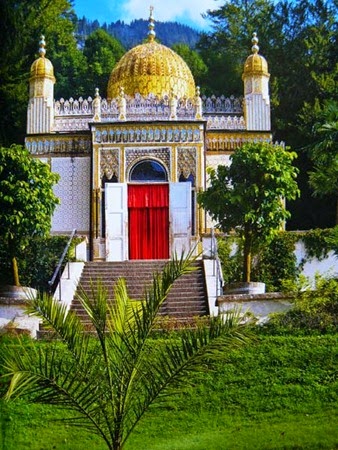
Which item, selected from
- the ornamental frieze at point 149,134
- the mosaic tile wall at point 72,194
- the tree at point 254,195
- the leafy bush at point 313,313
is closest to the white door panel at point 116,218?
the mosaic tile wall at point 72,194

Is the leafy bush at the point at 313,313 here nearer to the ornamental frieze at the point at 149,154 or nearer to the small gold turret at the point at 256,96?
the ornamental frieze at the point at 149,154

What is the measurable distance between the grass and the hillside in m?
16.8

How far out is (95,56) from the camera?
100 ft

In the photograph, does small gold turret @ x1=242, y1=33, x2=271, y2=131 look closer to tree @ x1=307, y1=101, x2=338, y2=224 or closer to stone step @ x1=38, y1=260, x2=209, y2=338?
stone step @ x1=38, y1=260, x2=209, y2=338

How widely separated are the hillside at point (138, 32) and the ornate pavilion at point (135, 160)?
18.4ft

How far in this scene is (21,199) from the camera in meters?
15.5

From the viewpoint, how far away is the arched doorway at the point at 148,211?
21.2 meters

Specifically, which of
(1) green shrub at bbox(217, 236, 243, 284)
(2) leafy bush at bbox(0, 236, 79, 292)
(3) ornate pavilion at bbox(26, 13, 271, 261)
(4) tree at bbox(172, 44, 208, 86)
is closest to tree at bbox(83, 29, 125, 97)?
(4) tree at bbox(172, 44, 208, 86)

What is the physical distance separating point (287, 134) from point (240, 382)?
50.2ft

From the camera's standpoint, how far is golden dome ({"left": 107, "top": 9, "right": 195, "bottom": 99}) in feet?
76.8

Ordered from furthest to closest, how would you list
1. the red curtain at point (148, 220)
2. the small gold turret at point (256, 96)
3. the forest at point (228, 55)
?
the forest at point (228, 55) < the small gold turret at point (256, 96) < the red curtain at point (148, 220)

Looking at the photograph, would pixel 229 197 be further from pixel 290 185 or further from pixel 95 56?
pixel 95 56

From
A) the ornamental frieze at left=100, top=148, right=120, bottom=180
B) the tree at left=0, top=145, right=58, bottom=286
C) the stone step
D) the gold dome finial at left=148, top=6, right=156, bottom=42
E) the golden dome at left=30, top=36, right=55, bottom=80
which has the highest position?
the gold dome finial at left=148, top=6, right=156, bottom=42

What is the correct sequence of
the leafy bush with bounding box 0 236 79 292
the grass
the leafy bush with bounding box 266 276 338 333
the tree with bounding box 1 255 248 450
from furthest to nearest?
1. the leafy bush with bounding box 0 236 79 292
2. the leafy bush with bounding box 266 276 338 333
3. the grass
4. the tree with bounding box 1 255 248 450
